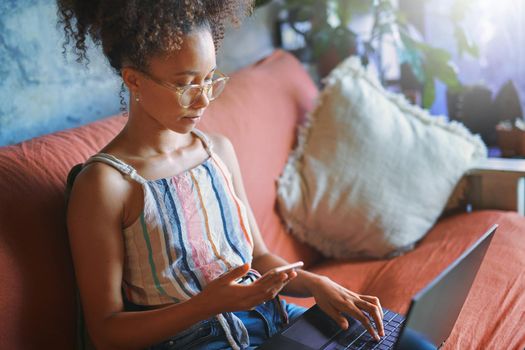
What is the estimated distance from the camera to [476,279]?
1.47 metres

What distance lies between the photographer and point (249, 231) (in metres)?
1.30

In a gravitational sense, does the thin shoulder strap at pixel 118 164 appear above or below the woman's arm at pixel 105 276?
Answer: above

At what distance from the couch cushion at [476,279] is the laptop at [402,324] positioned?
17cm

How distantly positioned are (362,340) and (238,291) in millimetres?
255

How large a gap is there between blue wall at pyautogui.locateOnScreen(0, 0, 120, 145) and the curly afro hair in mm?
364

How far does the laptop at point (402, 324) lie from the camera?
867mm

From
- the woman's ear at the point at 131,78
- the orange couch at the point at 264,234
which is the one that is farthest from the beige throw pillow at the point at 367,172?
the woman's ear at the point at 131,78

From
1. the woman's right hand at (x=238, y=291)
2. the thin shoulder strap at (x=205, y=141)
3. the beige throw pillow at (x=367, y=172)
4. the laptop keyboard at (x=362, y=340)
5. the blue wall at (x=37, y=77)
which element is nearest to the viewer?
the woman's right hand at (x=238, y=291)

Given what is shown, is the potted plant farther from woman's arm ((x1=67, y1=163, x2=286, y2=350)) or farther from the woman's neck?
woman's arm ((x1=67, y1=163, x2=286, y2=350))

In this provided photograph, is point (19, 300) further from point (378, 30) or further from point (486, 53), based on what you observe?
point (486, 53)

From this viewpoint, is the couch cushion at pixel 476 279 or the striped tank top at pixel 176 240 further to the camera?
the couch cushion at pixel 476 279

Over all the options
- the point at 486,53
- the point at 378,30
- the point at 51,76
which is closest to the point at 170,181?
the point at 51,76

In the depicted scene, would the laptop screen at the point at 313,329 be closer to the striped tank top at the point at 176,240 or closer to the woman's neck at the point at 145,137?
the striped tank top at the point at 176,240

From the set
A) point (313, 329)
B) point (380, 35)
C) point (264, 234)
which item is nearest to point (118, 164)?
point (313, 329)
